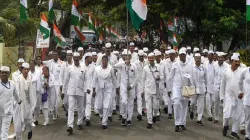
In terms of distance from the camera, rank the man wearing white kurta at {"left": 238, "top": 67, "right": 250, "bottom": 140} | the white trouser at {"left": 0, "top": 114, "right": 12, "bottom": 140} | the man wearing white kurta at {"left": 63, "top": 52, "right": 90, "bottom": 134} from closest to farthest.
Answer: the white trouser at {"left": 0, "top": 114, "right": 12, "bottom": 140}, the man wearing white kurta at {"left": 238, "top": 67, "right": 250, "bottom": 140}, the man wearing white kurta at {"left": 63, "top": 52, "right": 90, "bottom": 134}

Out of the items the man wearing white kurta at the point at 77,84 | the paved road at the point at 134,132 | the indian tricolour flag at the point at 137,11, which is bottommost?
the paved road at the point at 134,132

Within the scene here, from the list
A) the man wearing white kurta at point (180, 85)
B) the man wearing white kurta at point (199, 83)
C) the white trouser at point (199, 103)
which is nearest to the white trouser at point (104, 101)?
the man wearing white kurta at point (180, 85)

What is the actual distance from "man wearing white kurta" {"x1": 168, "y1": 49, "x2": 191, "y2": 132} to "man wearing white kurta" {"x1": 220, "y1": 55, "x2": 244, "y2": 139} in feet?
3.79

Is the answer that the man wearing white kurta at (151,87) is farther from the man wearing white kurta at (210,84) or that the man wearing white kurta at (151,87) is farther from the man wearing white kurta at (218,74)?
the man wearing white kurta at (218,74)

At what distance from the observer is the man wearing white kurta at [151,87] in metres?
12.3

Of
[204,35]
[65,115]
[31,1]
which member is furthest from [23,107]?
[31,1]

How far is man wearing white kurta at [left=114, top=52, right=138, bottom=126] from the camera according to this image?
12781 mm

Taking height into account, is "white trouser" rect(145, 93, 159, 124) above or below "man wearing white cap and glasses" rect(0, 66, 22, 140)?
below

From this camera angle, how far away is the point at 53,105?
1392cm

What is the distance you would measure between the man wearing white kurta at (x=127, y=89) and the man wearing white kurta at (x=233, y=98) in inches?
115

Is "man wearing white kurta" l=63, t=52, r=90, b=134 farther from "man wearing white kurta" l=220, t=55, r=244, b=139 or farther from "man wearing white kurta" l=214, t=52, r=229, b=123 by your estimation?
"man wearing white kurta" l=214, t=52, r=229, b=123

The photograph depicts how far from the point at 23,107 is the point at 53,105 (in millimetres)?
3759

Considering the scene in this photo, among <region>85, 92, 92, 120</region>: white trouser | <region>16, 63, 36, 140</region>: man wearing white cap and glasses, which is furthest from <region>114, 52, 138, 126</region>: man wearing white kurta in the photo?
<region>16, 63, 36, 140</region>: man wearing white cap and glasses

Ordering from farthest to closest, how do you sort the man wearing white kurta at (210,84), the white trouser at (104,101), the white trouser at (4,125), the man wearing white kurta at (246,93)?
the man wearing white kurta at (210,84)
the white trouser at (104,101)
the man wearing white kurta at (246,93)
the white trouser at (4,125)
